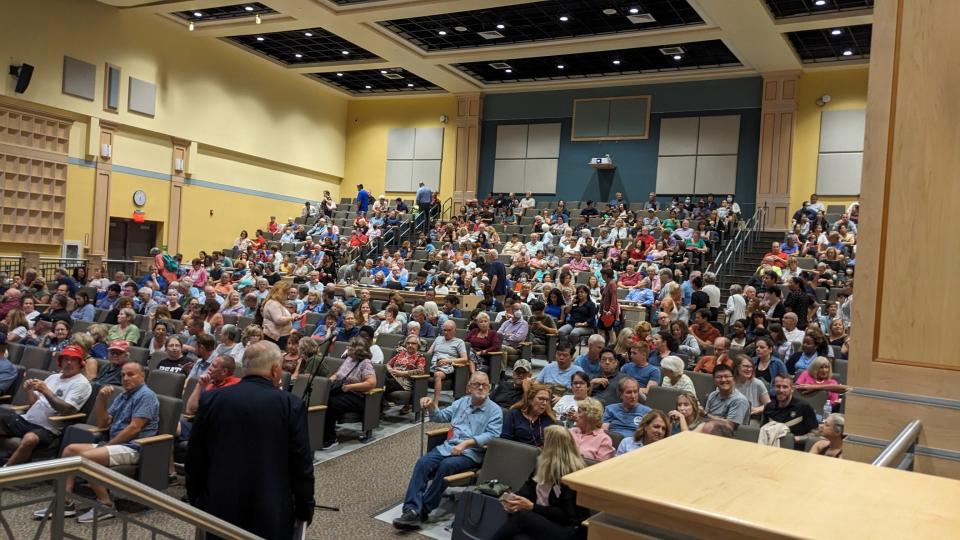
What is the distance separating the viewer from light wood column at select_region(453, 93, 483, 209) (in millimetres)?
19266

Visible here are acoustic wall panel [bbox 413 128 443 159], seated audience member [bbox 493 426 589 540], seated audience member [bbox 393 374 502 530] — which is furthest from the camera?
acoustic wall panel [bbox 413 128 443 159]

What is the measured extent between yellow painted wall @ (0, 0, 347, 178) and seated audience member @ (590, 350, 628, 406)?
12928 millimetres

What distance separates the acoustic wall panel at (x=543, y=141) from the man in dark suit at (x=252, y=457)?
16382 mm

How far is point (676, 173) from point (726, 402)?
42.8 ft

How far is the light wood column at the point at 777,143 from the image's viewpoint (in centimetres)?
1563

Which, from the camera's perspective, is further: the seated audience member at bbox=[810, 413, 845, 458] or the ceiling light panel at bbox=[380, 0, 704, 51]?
the ceiling light panel at bbox=[380, 0, 704, 51]

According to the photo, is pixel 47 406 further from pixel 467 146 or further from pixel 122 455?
pixel 467 146

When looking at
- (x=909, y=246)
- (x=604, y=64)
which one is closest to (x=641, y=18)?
(x=604, y=64)

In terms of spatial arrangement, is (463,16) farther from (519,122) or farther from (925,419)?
(925,419)

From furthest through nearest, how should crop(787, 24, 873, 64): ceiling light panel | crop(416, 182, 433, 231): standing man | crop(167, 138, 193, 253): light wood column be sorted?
crop(416, 182, 433, 231): standing man → crop(167, 138, 193, 253): light wood column → crop(787, 24, 873, 64): ceiling light panel

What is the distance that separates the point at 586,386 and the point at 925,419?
129 inches

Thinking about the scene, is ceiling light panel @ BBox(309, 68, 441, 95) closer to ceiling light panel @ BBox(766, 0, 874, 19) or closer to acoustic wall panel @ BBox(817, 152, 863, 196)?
ceiling light panel @ BBox(766, 0, 874, 19)

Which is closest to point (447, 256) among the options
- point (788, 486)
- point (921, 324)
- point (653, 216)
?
point (653, 216)

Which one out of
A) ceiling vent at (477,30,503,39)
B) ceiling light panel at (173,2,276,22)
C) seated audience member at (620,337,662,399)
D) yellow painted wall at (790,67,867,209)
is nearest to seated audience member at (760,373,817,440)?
seated audience member at (620,337,662,399)
